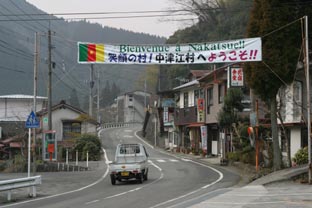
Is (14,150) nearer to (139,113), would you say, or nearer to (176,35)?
(176,35)

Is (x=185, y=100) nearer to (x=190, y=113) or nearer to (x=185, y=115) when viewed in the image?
(x=185, y=115)

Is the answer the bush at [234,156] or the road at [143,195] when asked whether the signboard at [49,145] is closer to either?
the bush at [234,156]

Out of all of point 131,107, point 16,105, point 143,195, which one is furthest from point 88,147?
point 131,107

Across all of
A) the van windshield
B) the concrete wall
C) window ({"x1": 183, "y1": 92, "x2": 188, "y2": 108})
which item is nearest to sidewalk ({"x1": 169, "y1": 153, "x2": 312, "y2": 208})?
the van windshield

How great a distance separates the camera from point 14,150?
54.8 metres

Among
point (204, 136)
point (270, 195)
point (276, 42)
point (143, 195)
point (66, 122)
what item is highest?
point (276, 42)

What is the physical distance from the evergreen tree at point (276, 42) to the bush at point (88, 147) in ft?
95.2

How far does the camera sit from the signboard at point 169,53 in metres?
21.2

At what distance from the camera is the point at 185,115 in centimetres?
5903

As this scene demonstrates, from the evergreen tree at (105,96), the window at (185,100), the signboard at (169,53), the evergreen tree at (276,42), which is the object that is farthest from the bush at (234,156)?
the evergreen tree at (105,96)

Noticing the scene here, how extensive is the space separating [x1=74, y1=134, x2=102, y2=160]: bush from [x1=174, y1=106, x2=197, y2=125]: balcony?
1113 centimetres

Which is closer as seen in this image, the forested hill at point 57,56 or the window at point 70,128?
the forested hill at point 57,56

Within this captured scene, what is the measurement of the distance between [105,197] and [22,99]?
56.9m

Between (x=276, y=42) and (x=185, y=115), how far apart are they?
36.0m
